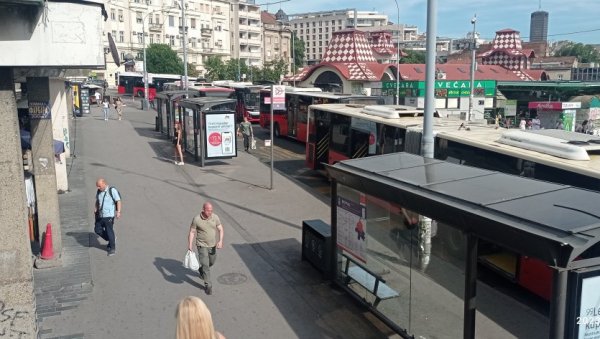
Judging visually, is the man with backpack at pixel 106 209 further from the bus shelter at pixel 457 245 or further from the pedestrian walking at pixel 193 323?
the pedestrian walking at pixel 193 323

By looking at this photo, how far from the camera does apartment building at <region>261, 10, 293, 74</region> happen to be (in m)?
130

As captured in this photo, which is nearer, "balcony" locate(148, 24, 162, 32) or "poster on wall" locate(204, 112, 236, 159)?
"poster on wall" locate(204, 112, 236, 159)

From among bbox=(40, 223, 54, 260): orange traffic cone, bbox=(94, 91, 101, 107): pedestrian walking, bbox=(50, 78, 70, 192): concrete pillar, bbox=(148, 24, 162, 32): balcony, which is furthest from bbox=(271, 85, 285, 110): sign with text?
bbox=(148, 24, 162, 32): balcony

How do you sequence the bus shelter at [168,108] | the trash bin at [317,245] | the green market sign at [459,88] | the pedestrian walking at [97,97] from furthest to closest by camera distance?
1. the pedestrian walking at [97,97]
2. the green market sign at [459,88]
3. the bus shelter at [168,108]
4. the trash bin at [317,245]

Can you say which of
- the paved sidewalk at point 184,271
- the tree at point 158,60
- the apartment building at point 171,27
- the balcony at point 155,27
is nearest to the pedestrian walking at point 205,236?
the paved sidewalk at point 184,271

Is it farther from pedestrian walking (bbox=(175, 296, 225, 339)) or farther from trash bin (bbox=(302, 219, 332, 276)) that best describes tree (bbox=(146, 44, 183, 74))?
pedestrian walking (bbox=(175, 296, 225, 339))

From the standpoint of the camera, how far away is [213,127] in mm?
20250

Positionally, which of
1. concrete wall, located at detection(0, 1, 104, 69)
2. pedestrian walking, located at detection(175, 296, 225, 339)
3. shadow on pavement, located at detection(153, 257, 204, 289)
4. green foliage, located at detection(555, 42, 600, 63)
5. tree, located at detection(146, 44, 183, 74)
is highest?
green foliage, located at detection(555, 42, 600, 63)

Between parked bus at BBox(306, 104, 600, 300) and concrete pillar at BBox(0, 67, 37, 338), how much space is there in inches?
204

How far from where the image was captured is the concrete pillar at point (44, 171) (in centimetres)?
1010

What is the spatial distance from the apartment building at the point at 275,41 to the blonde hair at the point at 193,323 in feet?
412

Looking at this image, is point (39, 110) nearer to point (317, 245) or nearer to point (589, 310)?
point (317, 245)

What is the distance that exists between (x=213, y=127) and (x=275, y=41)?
117 m

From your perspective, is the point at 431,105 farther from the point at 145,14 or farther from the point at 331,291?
the point at 145,14
